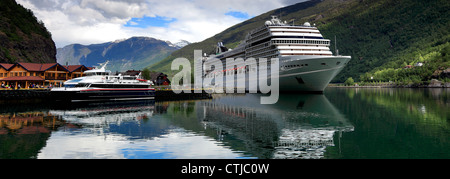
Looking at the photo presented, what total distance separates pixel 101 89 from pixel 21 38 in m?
68.5

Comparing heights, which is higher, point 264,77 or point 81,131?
point 264,77

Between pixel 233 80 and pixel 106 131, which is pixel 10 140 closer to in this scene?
pixel 106 131

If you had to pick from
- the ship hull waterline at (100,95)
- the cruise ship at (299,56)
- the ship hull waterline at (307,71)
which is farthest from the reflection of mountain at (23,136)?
the cruise ship at (299,56)

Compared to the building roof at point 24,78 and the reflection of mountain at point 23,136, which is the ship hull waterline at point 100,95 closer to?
the reflection of mountain at point 23,136

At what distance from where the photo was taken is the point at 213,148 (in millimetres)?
19844

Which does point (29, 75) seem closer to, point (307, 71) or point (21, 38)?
point (21, 38)

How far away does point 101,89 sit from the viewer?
Answer: 57.0 meters

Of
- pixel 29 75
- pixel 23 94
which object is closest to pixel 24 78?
pixel 29 75

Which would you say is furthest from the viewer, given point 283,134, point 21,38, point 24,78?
point 21,38

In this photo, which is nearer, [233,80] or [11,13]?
[233,80]

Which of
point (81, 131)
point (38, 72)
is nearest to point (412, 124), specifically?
point (81, 131)
